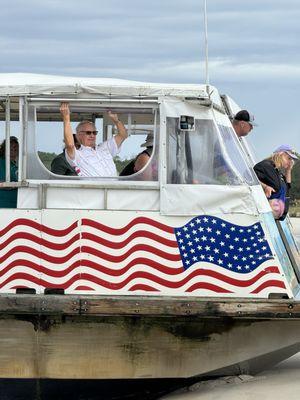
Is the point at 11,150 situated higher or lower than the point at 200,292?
higher

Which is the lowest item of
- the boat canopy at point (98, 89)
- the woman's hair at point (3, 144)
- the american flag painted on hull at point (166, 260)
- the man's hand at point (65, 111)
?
the american flag painted on hull at point (166, 260)

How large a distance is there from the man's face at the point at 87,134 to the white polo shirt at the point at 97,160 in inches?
1.8

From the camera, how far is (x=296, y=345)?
30.3 ft

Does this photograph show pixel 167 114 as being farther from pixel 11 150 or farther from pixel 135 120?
pixel 11 150

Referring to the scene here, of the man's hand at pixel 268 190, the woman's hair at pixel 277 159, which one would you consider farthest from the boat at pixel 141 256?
the woman's hair at pixel 277 159

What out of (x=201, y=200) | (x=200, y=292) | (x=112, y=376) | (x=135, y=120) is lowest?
(x=112, y=376)

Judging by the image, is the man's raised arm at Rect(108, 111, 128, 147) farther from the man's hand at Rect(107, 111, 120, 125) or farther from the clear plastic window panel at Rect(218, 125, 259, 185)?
the clear plastic window panel at Rect(218, 125, 259, 185)

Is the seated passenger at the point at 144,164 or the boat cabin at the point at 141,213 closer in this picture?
the boat cabin at the point at 141,213

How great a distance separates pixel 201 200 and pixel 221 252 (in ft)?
1.49

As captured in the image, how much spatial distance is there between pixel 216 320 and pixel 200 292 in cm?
28

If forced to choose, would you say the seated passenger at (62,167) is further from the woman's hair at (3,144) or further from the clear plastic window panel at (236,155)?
the clear plastic window panel at (236,155)

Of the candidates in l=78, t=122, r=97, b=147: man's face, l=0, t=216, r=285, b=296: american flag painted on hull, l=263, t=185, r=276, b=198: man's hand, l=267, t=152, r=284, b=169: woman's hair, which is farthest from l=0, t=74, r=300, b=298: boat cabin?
l=267, t=152, r=284, b=169: woman's hair

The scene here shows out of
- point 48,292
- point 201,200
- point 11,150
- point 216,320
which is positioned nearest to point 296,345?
point 216,320

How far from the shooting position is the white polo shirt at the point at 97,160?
9055 millimetres
